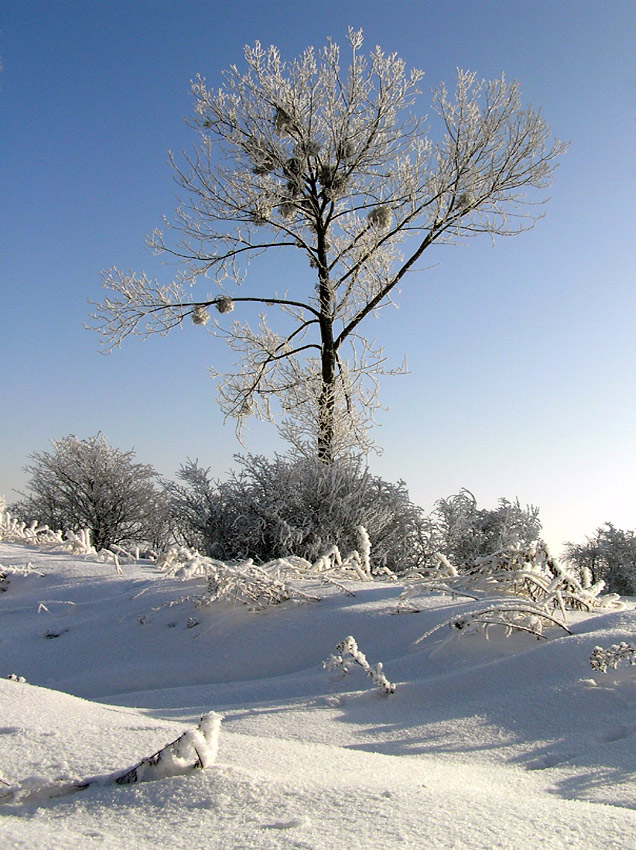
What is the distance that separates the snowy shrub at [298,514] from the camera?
595 cm

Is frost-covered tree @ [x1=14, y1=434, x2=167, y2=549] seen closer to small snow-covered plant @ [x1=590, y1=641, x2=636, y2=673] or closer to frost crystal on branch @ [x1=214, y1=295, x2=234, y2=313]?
frost crystal on branch @ [x1=214, y1=295, x2=234, y2=313]

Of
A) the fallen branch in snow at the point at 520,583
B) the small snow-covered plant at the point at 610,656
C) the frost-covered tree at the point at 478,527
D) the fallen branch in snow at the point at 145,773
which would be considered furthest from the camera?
the frost-covered tree at the point at 478,527

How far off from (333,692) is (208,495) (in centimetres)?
448

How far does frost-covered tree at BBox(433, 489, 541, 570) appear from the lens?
744 cm

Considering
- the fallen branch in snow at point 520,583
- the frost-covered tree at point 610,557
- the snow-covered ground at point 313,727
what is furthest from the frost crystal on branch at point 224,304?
the fallen branch in snow at point 520,583

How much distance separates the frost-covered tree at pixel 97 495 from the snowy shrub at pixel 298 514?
13.7ft

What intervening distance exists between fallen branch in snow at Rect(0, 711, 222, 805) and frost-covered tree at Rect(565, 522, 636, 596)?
8.00 metres

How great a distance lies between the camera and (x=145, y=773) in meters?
1.16

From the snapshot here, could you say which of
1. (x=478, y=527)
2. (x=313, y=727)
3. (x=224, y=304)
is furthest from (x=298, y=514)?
(x=224, y=304)

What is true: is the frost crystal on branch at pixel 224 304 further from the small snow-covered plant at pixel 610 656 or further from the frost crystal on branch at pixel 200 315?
the small snow-covered plant at pixel 610 656

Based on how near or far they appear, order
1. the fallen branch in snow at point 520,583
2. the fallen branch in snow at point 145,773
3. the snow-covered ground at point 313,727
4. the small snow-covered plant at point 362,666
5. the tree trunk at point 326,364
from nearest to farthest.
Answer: the snow-covered ground at point 313,727 → the fallen branch in snow at point 145,773 → the small snow-covered plant at point 362,666 → the fallen branch in snow at point 520,583 → the tree trunk at point 326,364

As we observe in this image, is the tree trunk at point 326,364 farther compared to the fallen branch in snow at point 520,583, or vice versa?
the tree trunk at point 326,364

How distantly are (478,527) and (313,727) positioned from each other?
6.29 meters

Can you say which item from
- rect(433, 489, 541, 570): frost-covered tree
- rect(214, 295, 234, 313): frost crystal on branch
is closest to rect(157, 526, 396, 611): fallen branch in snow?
rect(433, 489, 541, 570): frost-covered tree
